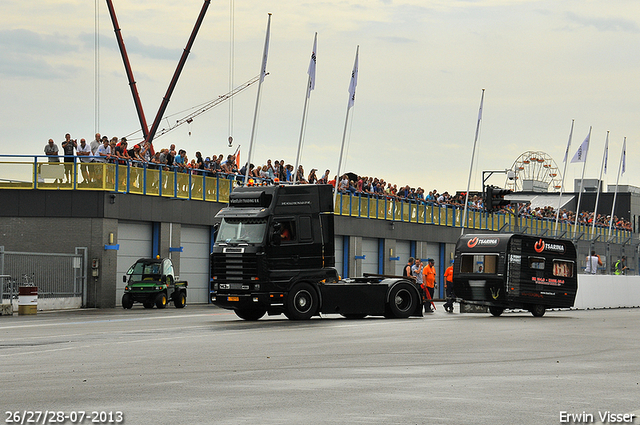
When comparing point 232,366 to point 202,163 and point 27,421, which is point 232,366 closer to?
point 27,421

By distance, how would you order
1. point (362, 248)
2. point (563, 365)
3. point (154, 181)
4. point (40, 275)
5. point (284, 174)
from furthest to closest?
point (362, 248)
point (284, 174)
point (154, 181)
point (40, 275)
point (563, 365)

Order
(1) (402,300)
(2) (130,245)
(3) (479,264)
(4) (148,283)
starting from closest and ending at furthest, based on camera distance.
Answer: (1) (402,300) < (3) (479,264) < (4) (148,283) < (2) (130,245)

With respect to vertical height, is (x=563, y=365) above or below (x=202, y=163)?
below

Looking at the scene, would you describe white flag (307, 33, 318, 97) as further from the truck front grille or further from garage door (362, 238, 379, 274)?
the truck front grille

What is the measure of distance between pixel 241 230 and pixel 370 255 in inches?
1079

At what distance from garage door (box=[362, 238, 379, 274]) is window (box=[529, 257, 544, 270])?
2108cm

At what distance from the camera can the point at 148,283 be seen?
116ft

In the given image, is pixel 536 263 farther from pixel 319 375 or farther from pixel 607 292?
pixel 319 375

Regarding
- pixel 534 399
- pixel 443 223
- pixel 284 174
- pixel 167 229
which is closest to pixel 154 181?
pixel 167 229

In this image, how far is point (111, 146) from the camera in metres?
36.2

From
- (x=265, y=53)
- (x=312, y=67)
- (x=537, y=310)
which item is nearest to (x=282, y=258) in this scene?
(x=537, y=310)

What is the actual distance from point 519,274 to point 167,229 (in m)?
15.5

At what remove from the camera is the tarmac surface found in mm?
9484

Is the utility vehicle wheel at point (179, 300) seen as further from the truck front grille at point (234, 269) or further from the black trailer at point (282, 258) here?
the truck front grille at point (234, 269)
